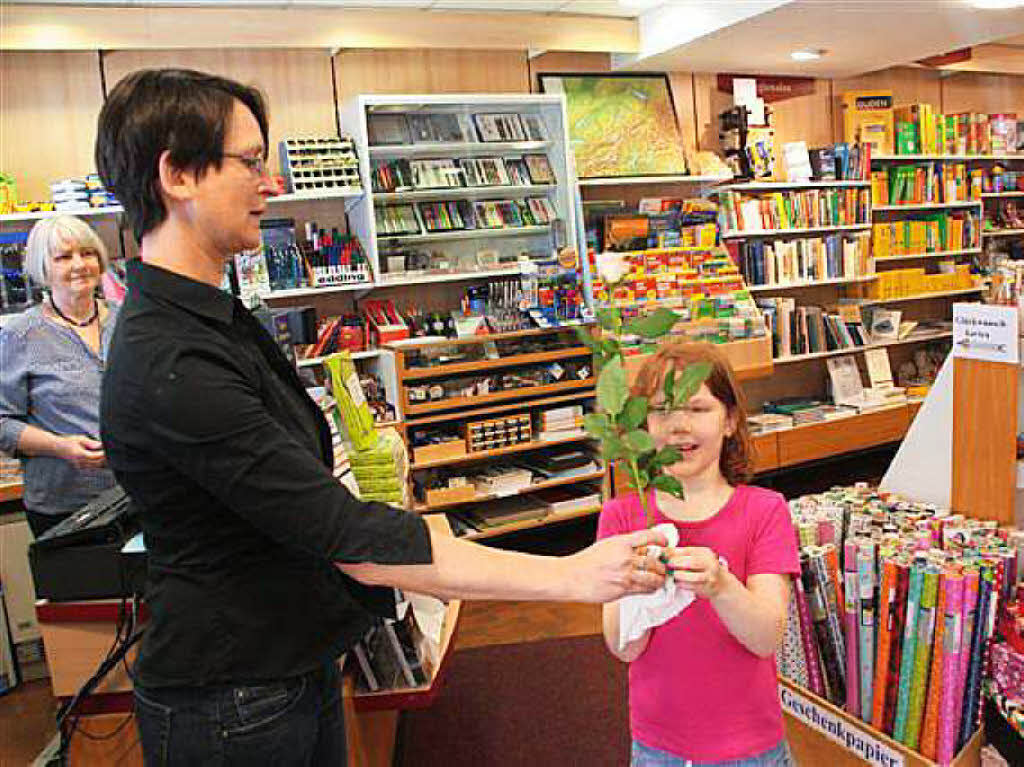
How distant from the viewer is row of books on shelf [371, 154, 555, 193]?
4.57 m

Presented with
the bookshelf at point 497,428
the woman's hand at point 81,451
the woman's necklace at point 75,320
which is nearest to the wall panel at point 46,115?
the woman's necklace at point 75,320

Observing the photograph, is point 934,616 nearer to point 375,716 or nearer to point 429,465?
point 375,716

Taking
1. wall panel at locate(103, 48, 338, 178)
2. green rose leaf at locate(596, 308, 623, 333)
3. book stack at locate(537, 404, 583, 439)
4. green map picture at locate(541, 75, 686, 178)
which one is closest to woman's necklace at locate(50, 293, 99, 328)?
wall panel at locate(103, 48, 338, 178)

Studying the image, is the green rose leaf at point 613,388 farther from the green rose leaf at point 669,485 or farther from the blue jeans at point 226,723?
the blue jeans at point 226,723

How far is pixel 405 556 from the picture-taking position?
3.77 ft

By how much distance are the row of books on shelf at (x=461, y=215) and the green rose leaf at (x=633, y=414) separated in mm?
3487

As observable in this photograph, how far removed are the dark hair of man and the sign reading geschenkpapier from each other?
69.5 inches

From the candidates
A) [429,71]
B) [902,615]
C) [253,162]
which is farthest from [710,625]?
[429,71]

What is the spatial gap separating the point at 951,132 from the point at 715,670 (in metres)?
6.33

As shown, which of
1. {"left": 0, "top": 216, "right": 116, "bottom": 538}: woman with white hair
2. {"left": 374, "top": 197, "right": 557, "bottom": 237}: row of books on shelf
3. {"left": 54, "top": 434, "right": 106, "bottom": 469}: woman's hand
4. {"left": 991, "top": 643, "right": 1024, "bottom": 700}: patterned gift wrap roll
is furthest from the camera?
{"left": 374, "top": 197, "right": 557, "bottom": 237}: row of books on shelf

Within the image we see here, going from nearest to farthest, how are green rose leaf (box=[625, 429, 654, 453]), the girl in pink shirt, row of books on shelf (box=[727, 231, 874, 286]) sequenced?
1. green rose leaf (box=[625, 429, 654, 453])
2. the girl in pink shirt
3. row of books on shelf (box=[727, 231, 874, 286])

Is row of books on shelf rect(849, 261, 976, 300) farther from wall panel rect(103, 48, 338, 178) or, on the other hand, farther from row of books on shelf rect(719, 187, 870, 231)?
wall panel rect(103, 48, 338, 178)

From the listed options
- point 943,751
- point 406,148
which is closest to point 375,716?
point 943,751

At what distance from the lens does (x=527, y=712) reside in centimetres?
325
